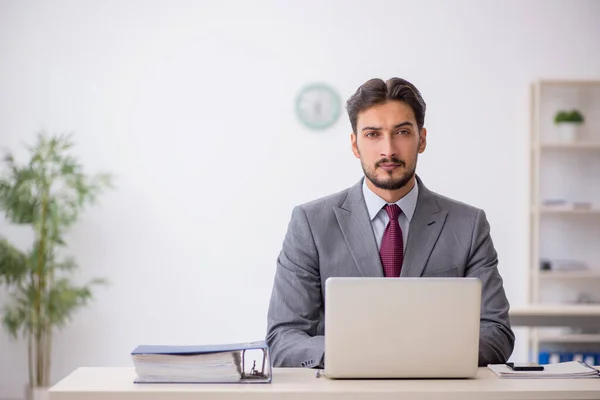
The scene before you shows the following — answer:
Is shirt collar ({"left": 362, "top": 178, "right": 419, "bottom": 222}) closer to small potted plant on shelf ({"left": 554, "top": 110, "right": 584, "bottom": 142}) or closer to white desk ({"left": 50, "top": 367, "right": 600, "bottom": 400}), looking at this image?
white desk ({"left": 50, "top": 367, "right": 600, "bottom": 400})

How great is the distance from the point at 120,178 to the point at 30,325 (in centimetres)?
109

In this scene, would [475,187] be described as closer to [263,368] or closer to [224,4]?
[224,4]

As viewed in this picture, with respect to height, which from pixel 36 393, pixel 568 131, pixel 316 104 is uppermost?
pixel 316 104

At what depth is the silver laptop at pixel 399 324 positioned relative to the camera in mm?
1812

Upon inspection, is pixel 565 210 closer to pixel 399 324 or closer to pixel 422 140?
pixel 422 140

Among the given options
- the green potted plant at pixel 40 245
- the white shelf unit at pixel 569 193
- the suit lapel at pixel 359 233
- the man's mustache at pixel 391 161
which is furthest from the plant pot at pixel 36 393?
the man's mustache at pixel 391 161

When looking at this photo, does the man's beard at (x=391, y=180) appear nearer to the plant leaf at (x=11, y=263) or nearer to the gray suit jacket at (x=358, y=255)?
the gray suit jacket at (x=358, y=255)

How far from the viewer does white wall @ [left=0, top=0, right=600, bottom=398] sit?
522 centimetres

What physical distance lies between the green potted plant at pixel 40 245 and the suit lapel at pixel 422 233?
275 centimetres

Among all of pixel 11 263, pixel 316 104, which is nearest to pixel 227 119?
pixel 316 104

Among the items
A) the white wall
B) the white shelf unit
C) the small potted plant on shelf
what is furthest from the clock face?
the small potted plant on shelf

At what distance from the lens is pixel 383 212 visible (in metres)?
2.54

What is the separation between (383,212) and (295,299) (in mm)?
394

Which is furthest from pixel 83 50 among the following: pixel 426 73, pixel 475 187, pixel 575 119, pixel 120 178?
pixel 575 119
